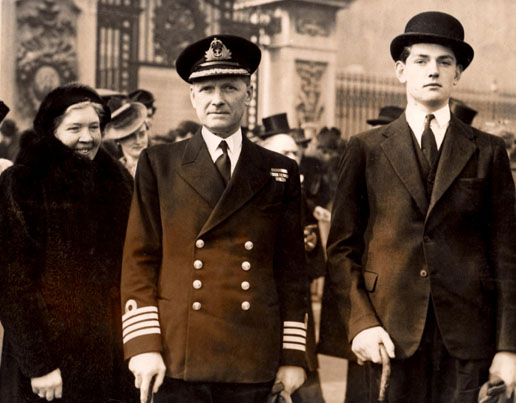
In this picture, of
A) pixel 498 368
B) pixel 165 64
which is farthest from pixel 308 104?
pixel 498 368

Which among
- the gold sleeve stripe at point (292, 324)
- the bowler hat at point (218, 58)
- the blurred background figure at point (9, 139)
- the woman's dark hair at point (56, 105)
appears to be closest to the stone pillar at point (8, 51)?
the blurred background figure at point (9, 139)

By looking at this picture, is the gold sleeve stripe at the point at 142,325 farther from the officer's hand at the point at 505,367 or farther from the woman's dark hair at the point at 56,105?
the officer's hand at the point at 505,367

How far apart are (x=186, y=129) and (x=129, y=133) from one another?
1.00 m

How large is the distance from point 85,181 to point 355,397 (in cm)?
189

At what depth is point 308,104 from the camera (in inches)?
244

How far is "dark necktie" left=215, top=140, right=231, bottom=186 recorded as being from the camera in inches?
119

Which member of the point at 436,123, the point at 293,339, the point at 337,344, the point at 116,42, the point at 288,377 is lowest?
the point at 337,344

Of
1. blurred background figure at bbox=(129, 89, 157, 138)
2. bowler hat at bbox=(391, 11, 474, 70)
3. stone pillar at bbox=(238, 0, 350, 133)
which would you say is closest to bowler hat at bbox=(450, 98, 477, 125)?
stone pillar at bbox=(238, 0, 350, 133)

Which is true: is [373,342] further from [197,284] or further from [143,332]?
[143,332]

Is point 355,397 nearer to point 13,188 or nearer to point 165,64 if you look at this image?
point 13,188

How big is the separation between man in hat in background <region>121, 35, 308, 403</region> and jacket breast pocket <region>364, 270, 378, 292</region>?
0.78 ft

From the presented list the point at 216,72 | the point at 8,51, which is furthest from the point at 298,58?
the point at 216,72

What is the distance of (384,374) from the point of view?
9.66 ft

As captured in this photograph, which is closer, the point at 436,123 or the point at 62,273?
the point at 436,123
